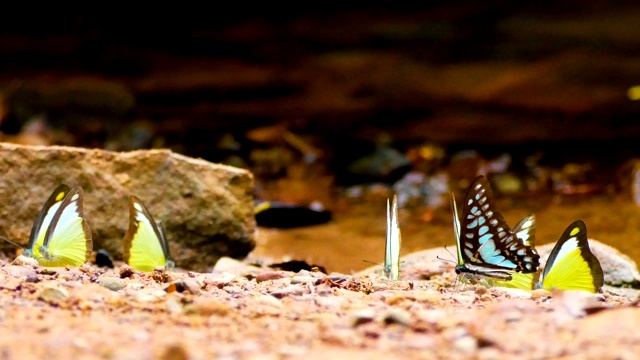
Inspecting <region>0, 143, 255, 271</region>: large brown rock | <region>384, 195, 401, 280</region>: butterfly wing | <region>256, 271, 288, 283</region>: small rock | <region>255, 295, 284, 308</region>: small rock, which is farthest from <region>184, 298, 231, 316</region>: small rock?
<region>0, 143, 255, 271</region>: large brown rock

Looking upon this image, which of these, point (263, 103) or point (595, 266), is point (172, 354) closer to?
point (595, 266)

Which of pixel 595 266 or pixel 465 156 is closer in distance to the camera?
pixel 595 266

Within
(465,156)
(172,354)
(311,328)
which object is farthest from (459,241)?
(465,156)

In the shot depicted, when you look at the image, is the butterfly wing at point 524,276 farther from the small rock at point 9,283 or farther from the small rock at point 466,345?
the small rock at point 9,283

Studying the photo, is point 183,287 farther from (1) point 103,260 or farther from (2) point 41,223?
(1) point 103,260

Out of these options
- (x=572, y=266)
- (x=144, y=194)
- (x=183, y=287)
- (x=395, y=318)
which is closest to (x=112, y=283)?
(x=183, y=287)
